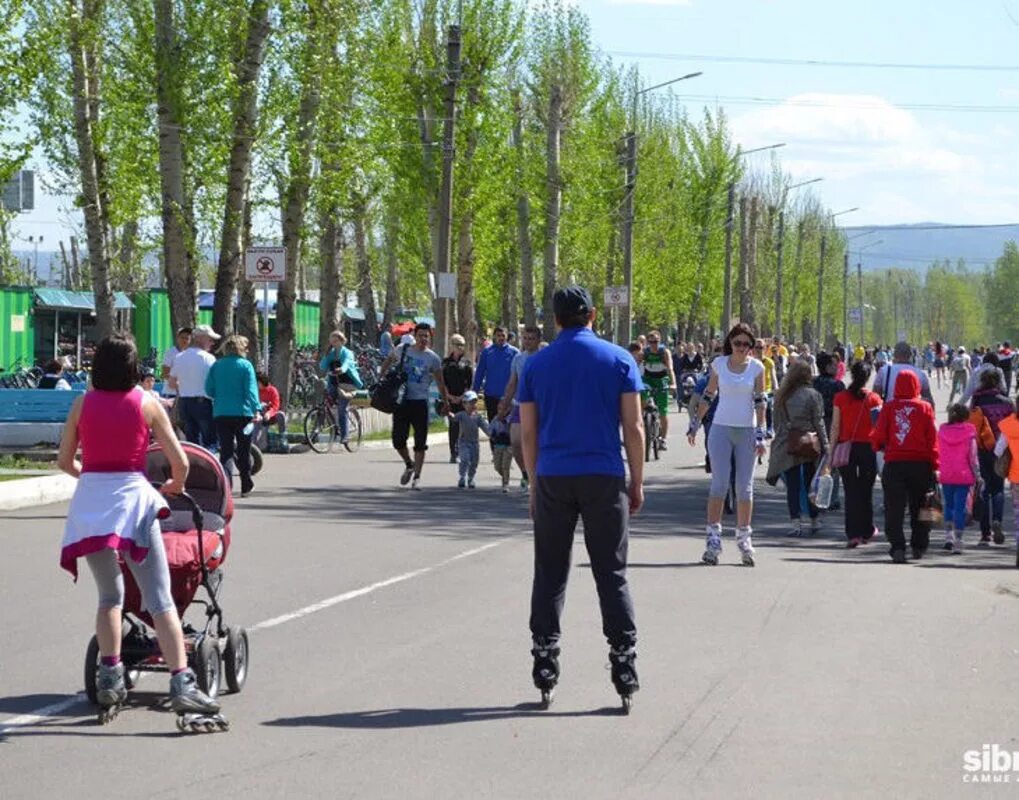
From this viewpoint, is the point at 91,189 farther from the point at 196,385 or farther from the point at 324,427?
the point at 196,385

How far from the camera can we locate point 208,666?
8625 mm

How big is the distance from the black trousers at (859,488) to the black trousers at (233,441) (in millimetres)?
6118

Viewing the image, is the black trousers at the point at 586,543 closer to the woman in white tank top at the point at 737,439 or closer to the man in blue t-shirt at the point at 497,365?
the woman in white tank top at the point at 737,439

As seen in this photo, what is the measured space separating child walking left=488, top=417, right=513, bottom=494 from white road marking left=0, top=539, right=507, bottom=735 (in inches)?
205

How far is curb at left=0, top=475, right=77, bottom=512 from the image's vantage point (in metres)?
20.3

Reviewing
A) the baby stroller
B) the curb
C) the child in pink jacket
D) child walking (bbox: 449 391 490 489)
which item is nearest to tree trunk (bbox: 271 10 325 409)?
child walking (bbox: 449 391 490 489)

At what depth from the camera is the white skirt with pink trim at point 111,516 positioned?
8094mm

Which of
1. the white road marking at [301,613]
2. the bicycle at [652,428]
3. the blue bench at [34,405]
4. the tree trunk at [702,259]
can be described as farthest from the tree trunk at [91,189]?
the tree trunk at [702,259]

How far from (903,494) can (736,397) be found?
93.3 inches

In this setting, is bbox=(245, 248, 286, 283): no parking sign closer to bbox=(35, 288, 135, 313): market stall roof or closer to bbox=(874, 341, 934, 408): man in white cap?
bbox=(874, 341, 934, 408): man in white cap

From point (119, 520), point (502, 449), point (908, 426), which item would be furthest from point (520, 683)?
point (502, 449)

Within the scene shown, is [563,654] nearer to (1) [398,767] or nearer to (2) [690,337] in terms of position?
(1) [398,767]

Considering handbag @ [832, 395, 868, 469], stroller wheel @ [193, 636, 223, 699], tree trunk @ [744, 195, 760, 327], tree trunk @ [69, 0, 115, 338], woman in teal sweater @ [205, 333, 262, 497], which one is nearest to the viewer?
stroller wheel @ [193, 636, 223, 699]

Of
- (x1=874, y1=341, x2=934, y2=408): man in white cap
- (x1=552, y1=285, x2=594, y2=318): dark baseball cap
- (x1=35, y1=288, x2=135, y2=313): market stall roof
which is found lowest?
(x1=874, y1=341, x2=934, y2=408): man in white cap
